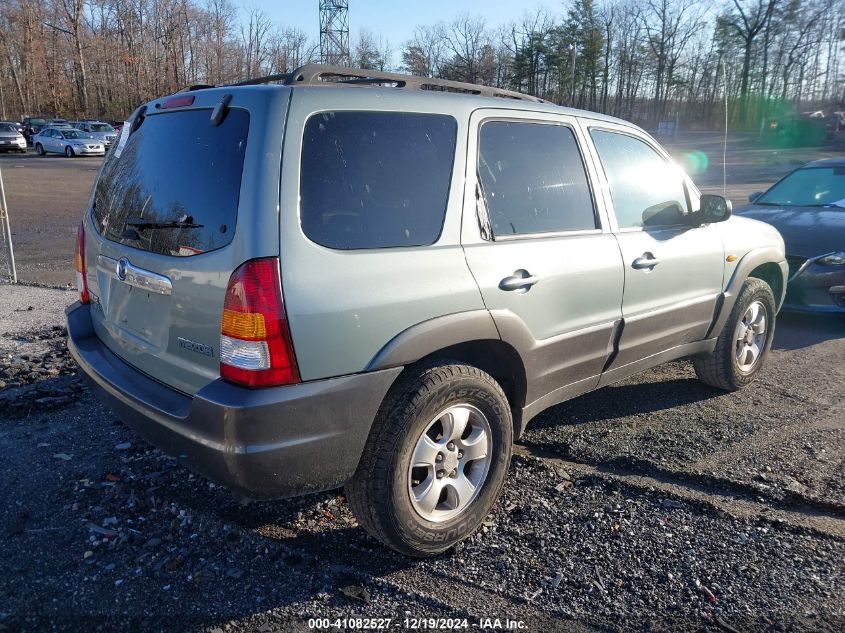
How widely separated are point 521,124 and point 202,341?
192 centimetres

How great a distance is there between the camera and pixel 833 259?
21.2ft

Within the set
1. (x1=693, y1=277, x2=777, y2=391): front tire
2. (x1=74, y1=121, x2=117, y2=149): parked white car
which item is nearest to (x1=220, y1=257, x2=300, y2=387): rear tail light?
(x1=693, y1=277, x2=777, y2=391): front tire

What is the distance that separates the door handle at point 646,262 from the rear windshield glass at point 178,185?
2307mm

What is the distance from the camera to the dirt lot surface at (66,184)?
988cm

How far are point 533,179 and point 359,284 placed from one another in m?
1.31

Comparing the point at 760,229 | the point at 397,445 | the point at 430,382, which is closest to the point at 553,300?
the point at 430,382

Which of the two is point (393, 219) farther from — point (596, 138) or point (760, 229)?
point (760, 229)

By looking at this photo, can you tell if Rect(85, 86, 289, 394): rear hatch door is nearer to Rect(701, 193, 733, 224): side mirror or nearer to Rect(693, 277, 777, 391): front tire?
Rect(701, 193, 733, 224): side mirror

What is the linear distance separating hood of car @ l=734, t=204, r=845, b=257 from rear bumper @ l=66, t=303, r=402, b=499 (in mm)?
5650

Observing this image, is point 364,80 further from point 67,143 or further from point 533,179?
point 67,143

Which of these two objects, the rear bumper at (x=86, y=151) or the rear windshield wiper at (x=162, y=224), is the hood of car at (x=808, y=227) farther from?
the rear bumper at (x=86, y=151)

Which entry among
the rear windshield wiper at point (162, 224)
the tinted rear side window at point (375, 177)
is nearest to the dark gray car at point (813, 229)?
the tinted rear side window at point (375, 177)

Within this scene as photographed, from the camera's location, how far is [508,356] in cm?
322

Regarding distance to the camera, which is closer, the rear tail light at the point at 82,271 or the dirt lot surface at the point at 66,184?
the rear tail light at the point at 82,271
